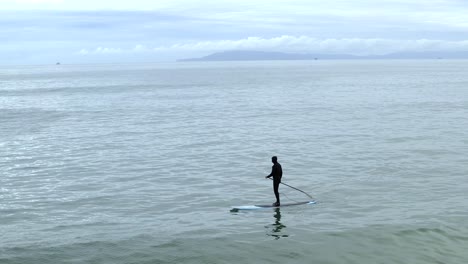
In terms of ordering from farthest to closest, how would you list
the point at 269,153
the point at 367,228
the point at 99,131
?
the point at 99,131, the point at 269,153, the point at 367,228

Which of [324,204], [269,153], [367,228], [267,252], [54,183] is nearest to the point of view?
[267,252]

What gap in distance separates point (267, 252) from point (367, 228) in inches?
209

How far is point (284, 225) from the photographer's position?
24.8 m

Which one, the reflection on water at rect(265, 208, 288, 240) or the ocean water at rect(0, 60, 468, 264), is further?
the reflection on water at rect(265, 208, 288, 240)

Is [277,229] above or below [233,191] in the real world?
below

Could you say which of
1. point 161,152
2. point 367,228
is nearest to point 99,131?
point 161,152

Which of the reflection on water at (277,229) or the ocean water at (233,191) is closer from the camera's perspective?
the ocean water at (233,191)

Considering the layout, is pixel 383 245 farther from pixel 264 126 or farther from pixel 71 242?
pixel 264 126

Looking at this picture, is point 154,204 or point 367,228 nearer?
point 367,228

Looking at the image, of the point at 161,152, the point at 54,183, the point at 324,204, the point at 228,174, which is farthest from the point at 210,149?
the point at 324,204

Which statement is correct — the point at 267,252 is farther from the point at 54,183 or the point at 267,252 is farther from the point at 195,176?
the point at 54,183

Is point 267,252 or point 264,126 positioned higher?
point 264,126

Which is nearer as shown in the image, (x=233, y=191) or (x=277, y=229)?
(x=277, y=229)

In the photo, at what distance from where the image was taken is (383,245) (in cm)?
2211
